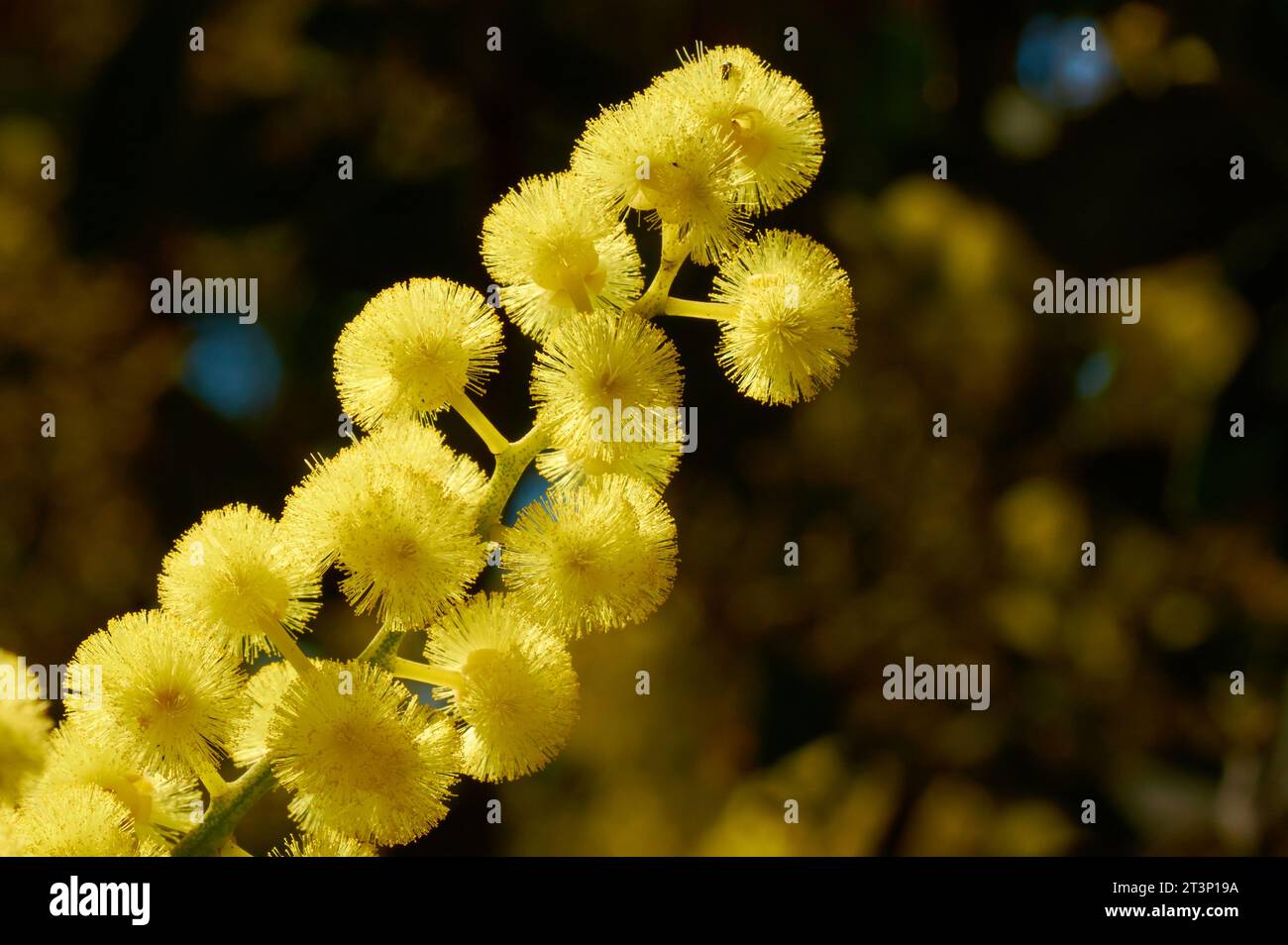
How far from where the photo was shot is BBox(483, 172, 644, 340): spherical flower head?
0.81 m

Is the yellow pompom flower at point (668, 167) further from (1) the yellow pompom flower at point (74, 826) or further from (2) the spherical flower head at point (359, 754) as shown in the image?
(1) the yellow pompom flower at point (74, 826)

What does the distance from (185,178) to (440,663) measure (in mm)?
1204

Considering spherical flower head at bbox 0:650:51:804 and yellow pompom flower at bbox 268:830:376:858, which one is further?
yellow pompom flower at bbox 268:830:376:858

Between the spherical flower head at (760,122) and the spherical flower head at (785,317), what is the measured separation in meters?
0.04

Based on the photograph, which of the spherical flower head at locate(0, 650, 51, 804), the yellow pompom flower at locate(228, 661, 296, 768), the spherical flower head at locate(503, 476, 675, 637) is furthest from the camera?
Result: the yellow pompom flower at locate(228, 661, 296, 768)

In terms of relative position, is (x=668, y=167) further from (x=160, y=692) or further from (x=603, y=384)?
(x=160, y=692)

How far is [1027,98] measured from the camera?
1.89 meters

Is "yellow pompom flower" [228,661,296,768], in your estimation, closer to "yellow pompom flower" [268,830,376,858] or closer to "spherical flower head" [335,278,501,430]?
"yellow pompom flower" [268,830,376,858]

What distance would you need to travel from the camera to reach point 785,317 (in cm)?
80

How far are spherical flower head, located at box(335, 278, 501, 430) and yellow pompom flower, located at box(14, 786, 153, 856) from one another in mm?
299

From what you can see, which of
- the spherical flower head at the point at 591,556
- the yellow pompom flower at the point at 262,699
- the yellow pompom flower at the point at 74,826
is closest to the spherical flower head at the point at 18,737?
the yellow pompom flower at the point at 74,826

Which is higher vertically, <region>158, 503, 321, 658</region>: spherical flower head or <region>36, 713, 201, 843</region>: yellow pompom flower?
<region>158, 503, 321, 658</region>: spherical flower head

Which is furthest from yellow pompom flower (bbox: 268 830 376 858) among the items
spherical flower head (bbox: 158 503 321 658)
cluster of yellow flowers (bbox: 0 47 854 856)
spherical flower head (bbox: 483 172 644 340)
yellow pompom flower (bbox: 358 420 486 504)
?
spherical flower head (bbox: 483 172 644 340)

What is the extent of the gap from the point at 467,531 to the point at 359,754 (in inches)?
6.1
